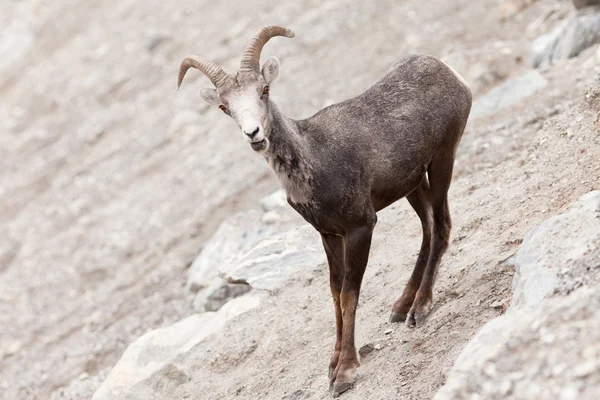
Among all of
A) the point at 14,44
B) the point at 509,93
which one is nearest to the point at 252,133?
the point at 509,93

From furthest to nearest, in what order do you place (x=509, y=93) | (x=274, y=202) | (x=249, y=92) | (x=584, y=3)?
(x=584, y=3) → (x=509, y=93) → (x=274, y=202) → (x=249, y=92)

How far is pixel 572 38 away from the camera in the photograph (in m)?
14.6

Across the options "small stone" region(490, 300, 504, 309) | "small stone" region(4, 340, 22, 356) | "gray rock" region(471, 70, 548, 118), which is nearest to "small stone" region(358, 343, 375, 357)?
"small stone" region(490, 300, 504, 309)

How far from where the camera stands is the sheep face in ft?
22.9

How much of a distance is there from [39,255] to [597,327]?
15.4 meters

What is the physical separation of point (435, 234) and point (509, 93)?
655cm

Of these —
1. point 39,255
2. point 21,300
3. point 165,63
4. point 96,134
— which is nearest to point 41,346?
point 21,300

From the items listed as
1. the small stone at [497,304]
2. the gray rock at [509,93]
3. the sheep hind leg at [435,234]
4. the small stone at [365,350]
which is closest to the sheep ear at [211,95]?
the sheep hind leg at [435,234]

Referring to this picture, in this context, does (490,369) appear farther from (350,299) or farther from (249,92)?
(249,92)

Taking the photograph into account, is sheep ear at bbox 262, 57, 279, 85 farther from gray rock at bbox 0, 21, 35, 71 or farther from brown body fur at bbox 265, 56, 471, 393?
gray rock at bbox 0, 21, 35, 71

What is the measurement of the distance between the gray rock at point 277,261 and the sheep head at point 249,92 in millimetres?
3905

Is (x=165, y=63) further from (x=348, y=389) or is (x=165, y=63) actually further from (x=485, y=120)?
(x=348, y=389)

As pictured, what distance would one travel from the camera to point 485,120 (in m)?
13.9

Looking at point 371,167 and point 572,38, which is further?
point 572,38
